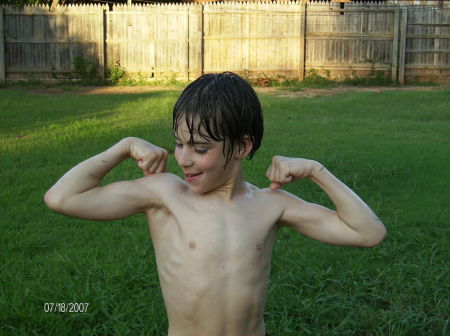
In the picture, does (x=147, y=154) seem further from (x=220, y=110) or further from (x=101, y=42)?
(x=101, y=42)

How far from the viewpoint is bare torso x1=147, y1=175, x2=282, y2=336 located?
1.93m

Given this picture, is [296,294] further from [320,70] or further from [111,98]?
[320,70]

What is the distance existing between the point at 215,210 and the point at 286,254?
2.12 meters

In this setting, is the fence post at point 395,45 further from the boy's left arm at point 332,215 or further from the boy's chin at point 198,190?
the boy's chin at point 198,190

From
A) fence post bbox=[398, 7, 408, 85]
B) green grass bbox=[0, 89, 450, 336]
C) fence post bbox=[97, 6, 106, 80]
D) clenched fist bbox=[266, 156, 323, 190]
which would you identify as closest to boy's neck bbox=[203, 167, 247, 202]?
clenched fist bbox=[266, 156, 323, 190]

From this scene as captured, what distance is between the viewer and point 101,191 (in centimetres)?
201

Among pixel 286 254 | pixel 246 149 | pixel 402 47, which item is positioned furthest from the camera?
pixel 402 47

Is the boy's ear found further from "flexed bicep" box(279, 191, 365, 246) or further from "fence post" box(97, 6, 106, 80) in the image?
"fence post" box(97, 6, 106, 80)

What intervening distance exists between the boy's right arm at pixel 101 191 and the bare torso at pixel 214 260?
3.0 inches

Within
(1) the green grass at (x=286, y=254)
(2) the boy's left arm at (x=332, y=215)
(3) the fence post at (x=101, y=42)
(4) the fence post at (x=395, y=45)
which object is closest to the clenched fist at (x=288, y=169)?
(2) the boy's left arm at (x=332, y=215)

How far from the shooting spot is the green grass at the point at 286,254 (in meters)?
3.17

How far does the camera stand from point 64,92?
47.1 ft

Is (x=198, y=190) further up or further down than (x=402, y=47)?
further down

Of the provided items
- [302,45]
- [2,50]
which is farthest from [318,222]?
[2,50]
